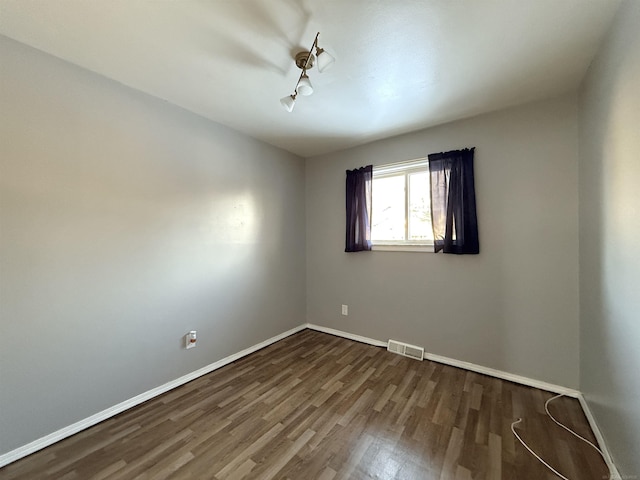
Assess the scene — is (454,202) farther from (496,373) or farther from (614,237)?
(496,373)

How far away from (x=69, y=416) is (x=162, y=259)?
1.15 meters

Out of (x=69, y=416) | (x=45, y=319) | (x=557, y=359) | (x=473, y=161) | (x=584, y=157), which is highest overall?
(x=473, y=161)

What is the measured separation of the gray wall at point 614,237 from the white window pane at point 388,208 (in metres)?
1.49

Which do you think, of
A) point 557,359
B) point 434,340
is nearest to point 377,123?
point 434,340

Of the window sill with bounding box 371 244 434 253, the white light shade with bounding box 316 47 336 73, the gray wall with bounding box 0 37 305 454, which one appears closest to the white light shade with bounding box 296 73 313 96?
the white light shade with bounding box 316 47 336 73

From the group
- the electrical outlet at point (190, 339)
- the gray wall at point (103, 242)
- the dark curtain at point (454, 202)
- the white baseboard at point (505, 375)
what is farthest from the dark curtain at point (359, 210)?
the electrical outlet at point (190, 339)

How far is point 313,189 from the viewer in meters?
3.65

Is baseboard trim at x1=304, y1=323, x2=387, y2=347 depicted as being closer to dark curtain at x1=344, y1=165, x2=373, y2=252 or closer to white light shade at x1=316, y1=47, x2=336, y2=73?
dark curtain at x1=344, y1=165, x2=373, y2=252

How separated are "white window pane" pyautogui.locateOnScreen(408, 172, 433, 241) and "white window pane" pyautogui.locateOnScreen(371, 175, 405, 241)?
0.34 feet

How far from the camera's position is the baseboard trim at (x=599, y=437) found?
1.33 m

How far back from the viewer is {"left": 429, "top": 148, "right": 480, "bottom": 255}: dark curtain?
241 centimetres

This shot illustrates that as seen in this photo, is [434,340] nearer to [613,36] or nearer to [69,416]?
[613,36]

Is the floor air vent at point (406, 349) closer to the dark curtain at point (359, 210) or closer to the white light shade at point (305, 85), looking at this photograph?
the dark curtain at point (359, 210)

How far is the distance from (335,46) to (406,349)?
2.84 m
